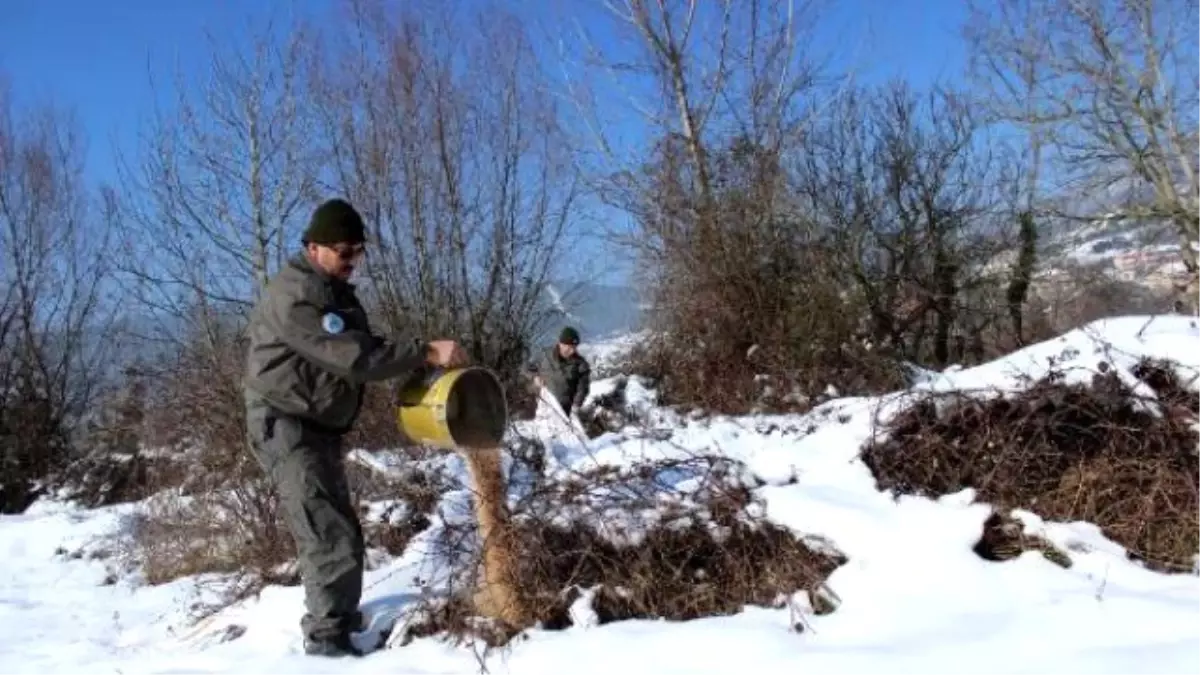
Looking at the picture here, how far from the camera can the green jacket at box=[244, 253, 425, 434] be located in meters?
3.82

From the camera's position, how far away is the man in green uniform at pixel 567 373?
10.8m

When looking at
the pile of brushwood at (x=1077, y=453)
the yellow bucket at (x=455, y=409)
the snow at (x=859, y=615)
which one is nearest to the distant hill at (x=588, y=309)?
the snow at (x=859, y=615)

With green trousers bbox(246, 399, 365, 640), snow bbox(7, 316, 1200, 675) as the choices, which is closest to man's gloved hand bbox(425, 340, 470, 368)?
green trousers bbox(246, 399, 365, 640)

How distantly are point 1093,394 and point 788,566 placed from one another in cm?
159

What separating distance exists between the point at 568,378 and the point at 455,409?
6.91 m

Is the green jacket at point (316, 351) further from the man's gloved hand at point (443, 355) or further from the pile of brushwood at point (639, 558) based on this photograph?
the pile of brushwood at point (639, 558)

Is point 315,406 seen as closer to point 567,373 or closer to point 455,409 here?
point 455,409

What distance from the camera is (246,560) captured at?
19.4 feet

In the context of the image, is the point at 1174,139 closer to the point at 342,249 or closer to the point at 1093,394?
the point at 1093,394

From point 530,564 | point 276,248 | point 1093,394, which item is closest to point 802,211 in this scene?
point 276,248

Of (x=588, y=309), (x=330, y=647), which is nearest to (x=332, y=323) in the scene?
(x=330, y=647)

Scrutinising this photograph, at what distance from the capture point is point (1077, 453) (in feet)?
14.1

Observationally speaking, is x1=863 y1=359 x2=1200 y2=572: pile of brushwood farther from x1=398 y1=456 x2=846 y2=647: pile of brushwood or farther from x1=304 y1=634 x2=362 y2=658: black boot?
x1=304 y1=634 x2=362 y2=658: black boot

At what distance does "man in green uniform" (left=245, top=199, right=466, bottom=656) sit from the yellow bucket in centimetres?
8
